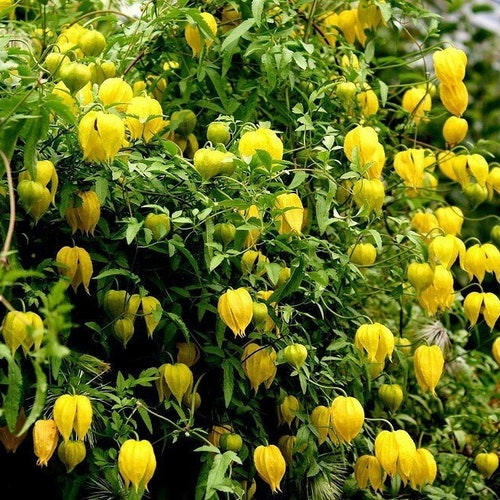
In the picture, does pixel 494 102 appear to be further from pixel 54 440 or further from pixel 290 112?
pixel 54 440

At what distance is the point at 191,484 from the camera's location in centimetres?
177

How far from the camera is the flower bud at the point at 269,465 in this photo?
161 centimetres

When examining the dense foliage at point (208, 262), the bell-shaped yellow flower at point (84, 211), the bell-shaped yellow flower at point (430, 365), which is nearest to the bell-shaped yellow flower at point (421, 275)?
the dense foliage at point (208, 262)

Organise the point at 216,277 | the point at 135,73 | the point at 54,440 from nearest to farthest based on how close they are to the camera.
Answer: the point at 54,440, the point at 216,277, the point at 135,73

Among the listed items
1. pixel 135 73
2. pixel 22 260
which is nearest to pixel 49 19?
pixel 135 73

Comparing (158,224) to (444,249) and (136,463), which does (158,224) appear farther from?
(444,249)

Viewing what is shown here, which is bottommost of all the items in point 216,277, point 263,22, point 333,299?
point 333,299

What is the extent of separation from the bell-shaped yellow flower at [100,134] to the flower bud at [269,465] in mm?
571

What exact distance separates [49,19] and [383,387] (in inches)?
44.0

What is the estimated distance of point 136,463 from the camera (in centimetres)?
142

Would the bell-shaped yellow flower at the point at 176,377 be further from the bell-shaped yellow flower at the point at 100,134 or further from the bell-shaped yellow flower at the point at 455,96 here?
the bell-shaped yellow flower at the point at 455,96

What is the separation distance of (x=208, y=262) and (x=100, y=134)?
28 centimetres

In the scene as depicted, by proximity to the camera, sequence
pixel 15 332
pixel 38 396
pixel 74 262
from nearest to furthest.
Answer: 1. pixel 38 396
2. pixel 15 332
3. pixel 74 262

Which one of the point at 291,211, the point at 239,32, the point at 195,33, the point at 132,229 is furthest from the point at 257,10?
the point at 132,229
